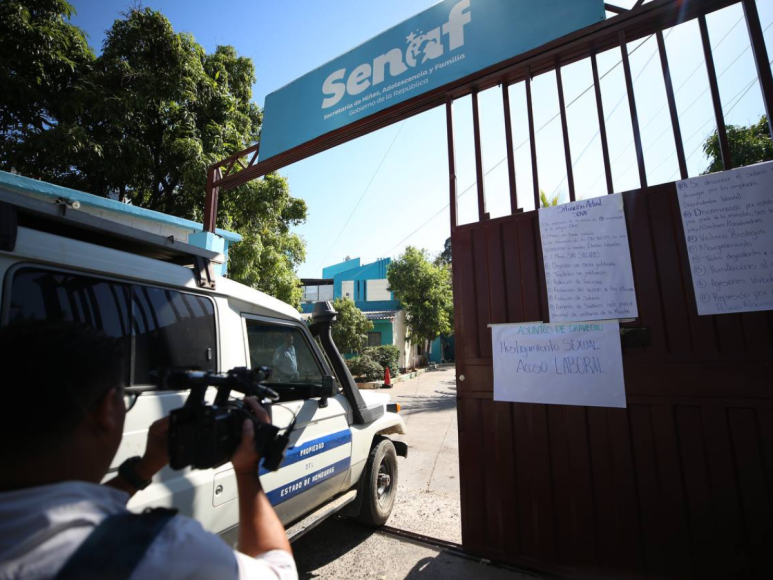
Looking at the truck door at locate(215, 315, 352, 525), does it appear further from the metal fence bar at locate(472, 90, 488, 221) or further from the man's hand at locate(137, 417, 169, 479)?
the metal fence bar at locate(472, 90, 488, 221)

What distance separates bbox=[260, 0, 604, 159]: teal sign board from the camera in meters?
3.38

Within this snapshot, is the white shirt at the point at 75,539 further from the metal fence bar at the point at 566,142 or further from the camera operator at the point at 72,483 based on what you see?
the metal fence bar at the point at 566,142

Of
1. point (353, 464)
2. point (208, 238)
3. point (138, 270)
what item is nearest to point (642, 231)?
point (353, 464)

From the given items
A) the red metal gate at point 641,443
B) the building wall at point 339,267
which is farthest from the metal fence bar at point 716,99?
the building wall at point 339,267

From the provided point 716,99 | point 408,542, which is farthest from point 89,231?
point 716,99

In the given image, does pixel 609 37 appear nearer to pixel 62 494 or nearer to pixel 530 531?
pixel 530 531

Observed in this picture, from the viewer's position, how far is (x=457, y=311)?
11.1ft

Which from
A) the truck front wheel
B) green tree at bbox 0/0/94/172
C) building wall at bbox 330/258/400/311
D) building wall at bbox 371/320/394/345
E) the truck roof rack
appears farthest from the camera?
building wall at bbox 330/258/400/311

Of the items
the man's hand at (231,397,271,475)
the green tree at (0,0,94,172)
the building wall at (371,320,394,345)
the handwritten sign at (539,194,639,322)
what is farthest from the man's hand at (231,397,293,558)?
the building wall at (371,320,394,345)

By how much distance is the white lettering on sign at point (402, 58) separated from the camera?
389cm

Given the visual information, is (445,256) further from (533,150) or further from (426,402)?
(533,150)

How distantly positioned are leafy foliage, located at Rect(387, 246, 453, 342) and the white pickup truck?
19683 mm

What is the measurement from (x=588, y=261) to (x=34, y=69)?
1158cm

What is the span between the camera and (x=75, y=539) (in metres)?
0.78
